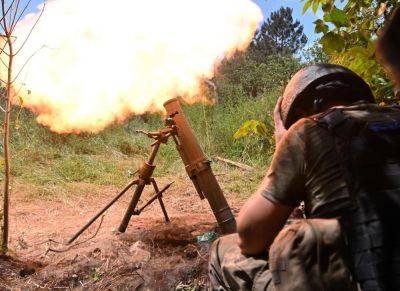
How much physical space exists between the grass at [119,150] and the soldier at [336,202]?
6.07m

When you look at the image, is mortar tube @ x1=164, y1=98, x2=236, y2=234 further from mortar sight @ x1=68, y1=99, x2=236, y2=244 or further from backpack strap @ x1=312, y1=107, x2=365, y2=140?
backpack strap @ x1=312, y1=107, x2=365, y2=140

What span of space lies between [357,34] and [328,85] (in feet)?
3.40

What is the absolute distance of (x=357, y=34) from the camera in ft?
9.63

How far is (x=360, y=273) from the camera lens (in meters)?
1.70

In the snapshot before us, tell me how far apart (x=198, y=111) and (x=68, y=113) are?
3.26 meters

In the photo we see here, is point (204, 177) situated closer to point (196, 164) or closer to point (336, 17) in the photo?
point (196, 164)

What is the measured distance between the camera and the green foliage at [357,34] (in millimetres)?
2783

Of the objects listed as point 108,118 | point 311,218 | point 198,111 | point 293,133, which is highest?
point 108,118

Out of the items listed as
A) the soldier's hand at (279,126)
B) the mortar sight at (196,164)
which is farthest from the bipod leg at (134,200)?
the soldier's hand at (279,126)

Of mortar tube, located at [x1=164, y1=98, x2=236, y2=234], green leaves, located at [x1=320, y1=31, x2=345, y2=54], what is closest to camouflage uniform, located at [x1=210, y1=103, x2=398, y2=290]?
green leaves, located at [x1=320, y1=31, x2=345, y2=54]

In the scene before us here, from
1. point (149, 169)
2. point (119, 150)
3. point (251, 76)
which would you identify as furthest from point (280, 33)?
point (149, 169)

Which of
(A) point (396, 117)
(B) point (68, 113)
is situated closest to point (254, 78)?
(B) point (68, 113)

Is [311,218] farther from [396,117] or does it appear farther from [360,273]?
[396,117]

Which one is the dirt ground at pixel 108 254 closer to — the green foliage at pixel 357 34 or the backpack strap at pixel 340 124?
the green foliage at pixel 357 34
